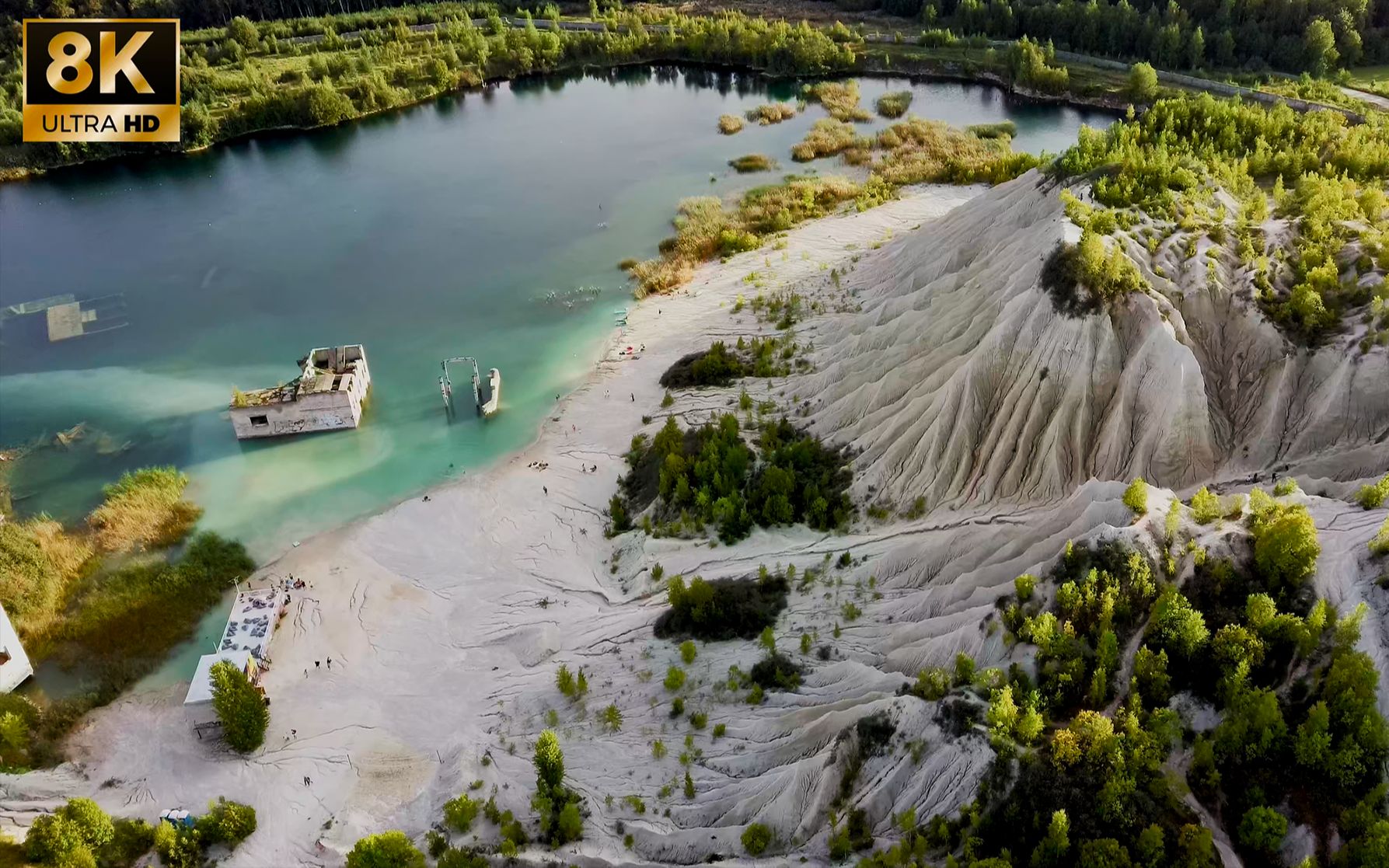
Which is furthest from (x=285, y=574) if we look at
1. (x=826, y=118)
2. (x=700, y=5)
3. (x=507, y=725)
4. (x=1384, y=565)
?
(x=700, y=5)

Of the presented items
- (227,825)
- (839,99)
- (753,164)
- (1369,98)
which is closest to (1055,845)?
(227,825)

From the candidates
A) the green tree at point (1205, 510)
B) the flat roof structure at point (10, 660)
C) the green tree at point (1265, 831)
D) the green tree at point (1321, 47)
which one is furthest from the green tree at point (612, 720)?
the green tree at point (1321, 47)

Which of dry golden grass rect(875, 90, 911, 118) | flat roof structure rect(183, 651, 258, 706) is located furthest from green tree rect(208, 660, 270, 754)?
dry golden grass rect(875, 90, 911, 118)

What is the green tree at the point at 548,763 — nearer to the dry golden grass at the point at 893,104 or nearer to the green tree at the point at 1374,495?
the green tree at the point at 1374,495

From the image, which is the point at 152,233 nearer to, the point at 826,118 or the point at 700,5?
the point at 826,118

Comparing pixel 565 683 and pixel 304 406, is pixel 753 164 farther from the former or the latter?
pixel 565 683

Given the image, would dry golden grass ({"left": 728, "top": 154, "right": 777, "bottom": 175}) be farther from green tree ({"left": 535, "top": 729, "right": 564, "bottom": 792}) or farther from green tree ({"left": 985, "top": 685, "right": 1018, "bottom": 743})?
green tree ({"left": 985, "top": 685, "right": 1018, "bottom": 743})
